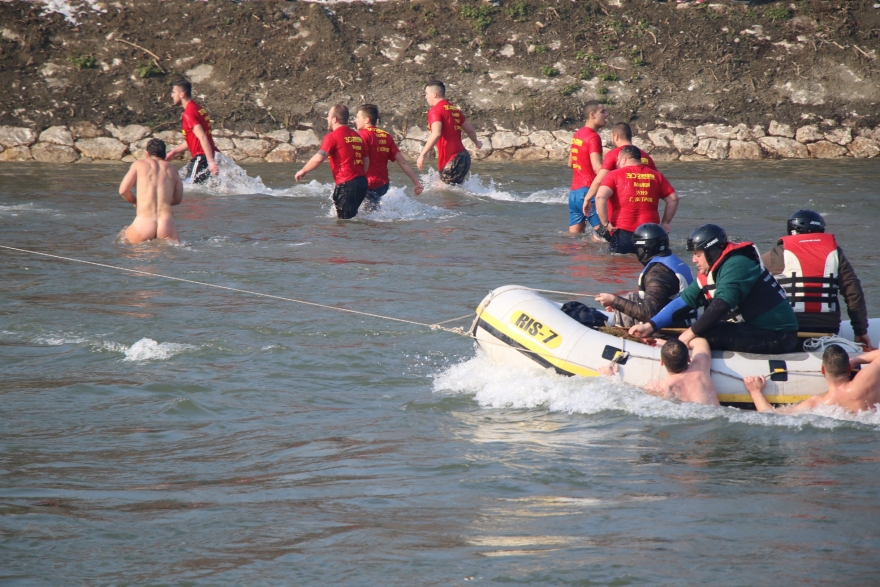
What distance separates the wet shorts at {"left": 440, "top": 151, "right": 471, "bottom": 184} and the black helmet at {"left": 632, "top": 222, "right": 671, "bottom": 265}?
8470 millimetres

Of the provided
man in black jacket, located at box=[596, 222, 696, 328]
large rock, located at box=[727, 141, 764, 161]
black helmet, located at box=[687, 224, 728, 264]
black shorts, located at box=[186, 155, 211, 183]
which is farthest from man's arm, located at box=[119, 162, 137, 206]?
large rock, located at box=[727, 141, 764, 161]

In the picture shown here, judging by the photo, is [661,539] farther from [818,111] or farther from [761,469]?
[818,111]

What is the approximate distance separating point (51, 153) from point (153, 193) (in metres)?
9.24

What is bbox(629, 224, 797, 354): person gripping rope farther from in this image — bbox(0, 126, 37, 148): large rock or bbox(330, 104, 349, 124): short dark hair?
bbox(0, 126, 37, 148): large rock

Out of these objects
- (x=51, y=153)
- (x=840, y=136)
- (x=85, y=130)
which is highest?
A: (x=840, y=136)

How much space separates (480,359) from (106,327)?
3.19m

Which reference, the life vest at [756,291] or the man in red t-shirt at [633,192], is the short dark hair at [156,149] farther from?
the life vest at [756,291]

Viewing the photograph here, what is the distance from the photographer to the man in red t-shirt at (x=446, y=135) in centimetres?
1419

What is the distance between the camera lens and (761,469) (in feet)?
16.5

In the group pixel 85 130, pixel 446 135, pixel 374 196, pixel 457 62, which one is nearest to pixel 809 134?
pixel 457 62

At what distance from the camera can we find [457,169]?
1495 centimetres

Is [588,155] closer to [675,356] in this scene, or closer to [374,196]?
[374,196]

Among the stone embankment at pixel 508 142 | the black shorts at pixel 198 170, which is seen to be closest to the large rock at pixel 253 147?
the stone embankment at pixel 508 142

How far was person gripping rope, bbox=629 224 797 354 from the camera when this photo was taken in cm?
599
